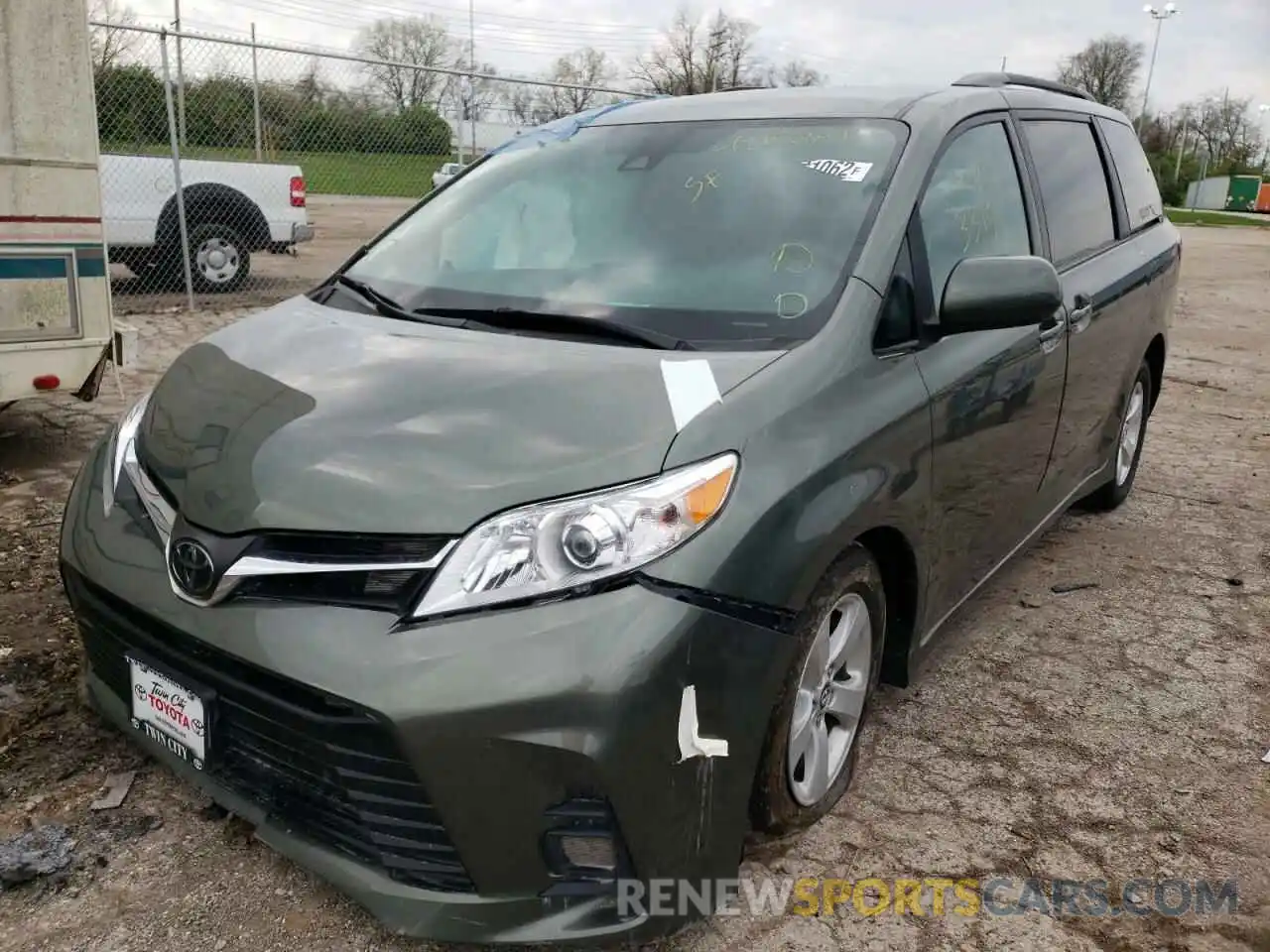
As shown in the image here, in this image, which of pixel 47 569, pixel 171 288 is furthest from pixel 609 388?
pixel 171 288

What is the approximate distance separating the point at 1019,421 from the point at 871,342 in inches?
36.1

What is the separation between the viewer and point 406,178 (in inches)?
501

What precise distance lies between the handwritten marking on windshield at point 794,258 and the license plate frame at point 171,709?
1.60m

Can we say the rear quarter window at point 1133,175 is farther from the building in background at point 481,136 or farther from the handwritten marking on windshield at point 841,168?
the building in background at point 481,136

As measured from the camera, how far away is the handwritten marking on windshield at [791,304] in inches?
97.0

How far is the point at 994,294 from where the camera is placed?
102 inches

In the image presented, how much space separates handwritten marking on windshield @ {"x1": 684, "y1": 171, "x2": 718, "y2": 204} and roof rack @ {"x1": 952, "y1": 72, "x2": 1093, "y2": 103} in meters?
1.04

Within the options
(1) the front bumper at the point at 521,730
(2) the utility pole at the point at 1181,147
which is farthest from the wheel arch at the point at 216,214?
(2) the utility pole at the point at 1181,147

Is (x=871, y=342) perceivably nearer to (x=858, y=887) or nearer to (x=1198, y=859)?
(x=858, y=887)

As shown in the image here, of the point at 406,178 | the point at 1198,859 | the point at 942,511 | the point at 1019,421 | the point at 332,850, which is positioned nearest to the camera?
the point at 332,850

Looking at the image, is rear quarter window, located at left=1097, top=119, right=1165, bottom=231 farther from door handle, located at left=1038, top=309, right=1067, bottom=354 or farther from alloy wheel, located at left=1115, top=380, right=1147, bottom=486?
door handle, located at left=1038, top=309, right=1067, bottom=354

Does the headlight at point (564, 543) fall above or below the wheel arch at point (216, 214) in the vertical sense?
below

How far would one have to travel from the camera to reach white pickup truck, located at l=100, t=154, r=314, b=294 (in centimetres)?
970

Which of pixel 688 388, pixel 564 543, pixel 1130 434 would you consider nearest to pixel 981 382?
pixel 688 388
